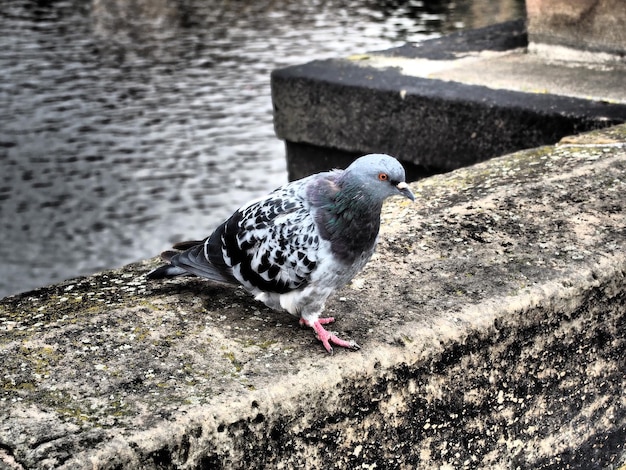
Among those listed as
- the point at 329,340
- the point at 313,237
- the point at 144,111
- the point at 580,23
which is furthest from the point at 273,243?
the point at 144,111

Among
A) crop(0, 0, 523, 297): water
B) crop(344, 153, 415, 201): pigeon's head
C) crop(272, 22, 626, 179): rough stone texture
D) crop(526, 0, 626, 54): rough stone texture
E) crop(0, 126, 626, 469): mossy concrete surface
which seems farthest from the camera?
crop(0, 0, 523, 297): water

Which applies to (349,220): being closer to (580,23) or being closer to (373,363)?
(373,363)

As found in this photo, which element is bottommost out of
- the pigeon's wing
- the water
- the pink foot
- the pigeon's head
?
the water

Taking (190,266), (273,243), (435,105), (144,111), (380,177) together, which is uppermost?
(380,177)

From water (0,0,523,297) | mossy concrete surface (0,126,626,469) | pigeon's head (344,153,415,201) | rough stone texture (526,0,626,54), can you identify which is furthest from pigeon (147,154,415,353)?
water (0,0,523,297)

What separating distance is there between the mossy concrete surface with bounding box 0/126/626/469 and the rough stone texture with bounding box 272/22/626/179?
1486mm

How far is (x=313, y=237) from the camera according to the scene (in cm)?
205

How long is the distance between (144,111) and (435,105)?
16.9 feet

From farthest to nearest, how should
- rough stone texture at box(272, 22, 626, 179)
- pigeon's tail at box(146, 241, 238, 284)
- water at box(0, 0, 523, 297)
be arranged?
water at box(0, 0, 523, 297) < rough stone texture at box(272, 22, 626, 179) < pigeon's tail at box(146, 241, 238, 284)

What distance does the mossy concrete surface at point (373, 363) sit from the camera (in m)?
1.79

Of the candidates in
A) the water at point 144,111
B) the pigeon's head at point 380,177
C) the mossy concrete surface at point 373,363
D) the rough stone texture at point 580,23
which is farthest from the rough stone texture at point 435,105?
the pigeon's head at point 380,177

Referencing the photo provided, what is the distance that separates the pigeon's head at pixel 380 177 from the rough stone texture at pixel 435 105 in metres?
2.18

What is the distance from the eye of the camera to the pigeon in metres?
2.03

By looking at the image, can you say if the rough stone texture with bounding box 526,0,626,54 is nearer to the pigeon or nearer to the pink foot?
the pigeon
